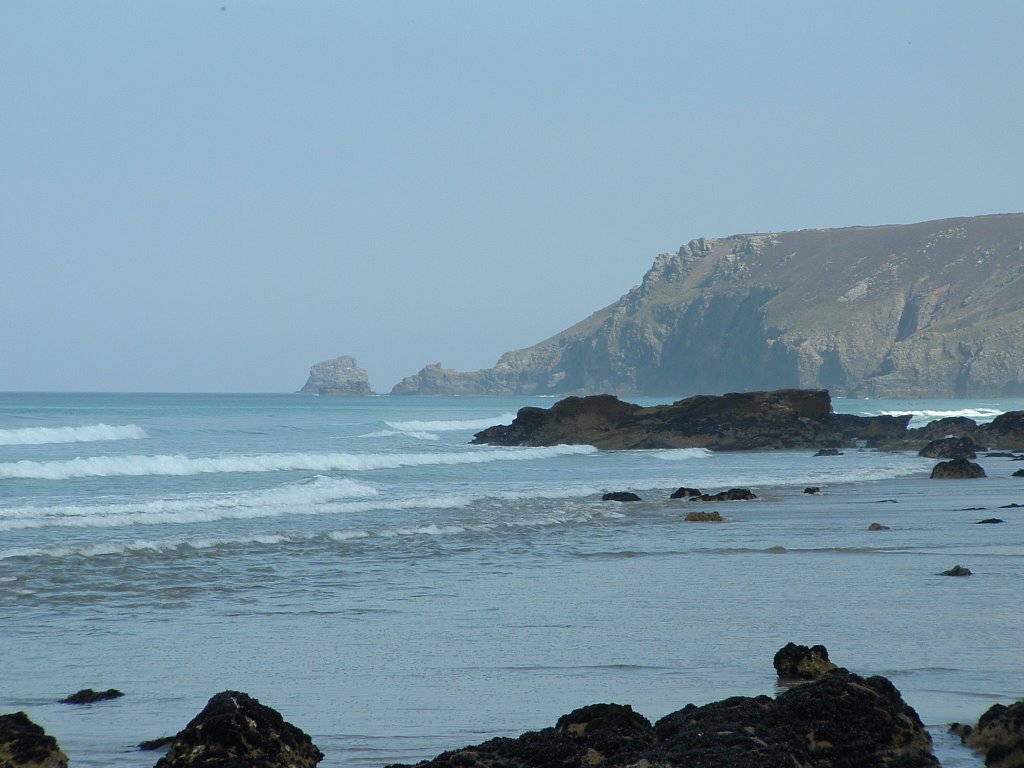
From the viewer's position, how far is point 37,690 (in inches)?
329

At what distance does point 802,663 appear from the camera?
26.5ft

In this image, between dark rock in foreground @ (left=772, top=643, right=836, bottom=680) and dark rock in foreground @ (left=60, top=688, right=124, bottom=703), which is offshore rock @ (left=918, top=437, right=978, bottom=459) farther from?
dark rock in foreground @ (left=60, top=688, right=124, bottom=703)

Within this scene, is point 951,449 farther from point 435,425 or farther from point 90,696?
point 435,425

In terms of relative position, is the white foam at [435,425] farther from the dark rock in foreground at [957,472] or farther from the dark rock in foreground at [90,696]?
the dark rock in foreground at [90,696]

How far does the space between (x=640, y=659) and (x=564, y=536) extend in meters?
9.54

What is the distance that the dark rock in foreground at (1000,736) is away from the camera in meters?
5.87

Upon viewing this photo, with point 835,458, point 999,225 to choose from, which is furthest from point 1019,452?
point 999,225

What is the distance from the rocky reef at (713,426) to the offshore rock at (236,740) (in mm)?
45772

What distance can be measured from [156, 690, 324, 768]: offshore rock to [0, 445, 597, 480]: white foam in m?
28.6

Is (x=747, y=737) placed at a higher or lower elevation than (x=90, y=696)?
higher

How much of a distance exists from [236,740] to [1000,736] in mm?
3960

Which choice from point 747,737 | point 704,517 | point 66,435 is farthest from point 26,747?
point 66,435

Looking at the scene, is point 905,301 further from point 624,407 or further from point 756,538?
point 756,538

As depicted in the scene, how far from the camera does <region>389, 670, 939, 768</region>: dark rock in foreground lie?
5398 millimetres
